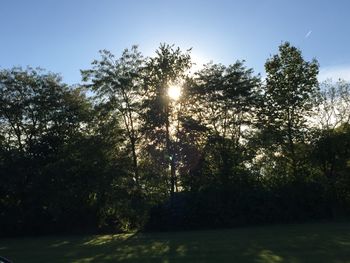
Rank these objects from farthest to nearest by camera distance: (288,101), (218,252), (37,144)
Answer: (288,101), (37,144), (218,252)

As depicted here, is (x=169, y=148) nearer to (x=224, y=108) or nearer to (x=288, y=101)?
(x=224, y=108)

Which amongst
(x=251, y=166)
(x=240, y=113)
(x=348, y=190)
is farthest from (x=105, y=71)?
(x=348, y=190)

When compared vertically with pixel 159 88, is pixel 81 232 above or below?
below

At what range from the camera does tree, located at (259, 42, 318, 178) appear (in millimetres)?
42938

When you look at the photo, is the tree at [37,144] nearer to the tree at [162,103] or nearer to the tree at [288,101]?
the tree at [162,103]

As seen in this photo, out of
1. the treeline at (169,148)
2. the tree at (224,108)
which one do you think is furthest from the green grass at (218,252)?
the tree at (224,108)

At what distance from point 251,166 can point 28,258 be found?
2573 cm

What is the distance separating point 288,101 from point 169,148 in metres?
12.0

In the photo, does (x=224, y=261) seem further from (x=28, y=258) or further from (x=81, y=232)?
(x=81, y=232)

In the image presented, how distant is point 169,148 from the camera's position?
41.0 m

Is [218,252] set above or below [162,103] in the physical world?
below

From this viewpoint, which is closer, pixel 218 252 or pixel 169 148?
pixel 218 252

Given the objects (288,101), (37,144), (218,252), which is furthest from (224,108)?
(218,252)

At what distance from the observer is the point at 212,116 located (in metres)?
44.1
